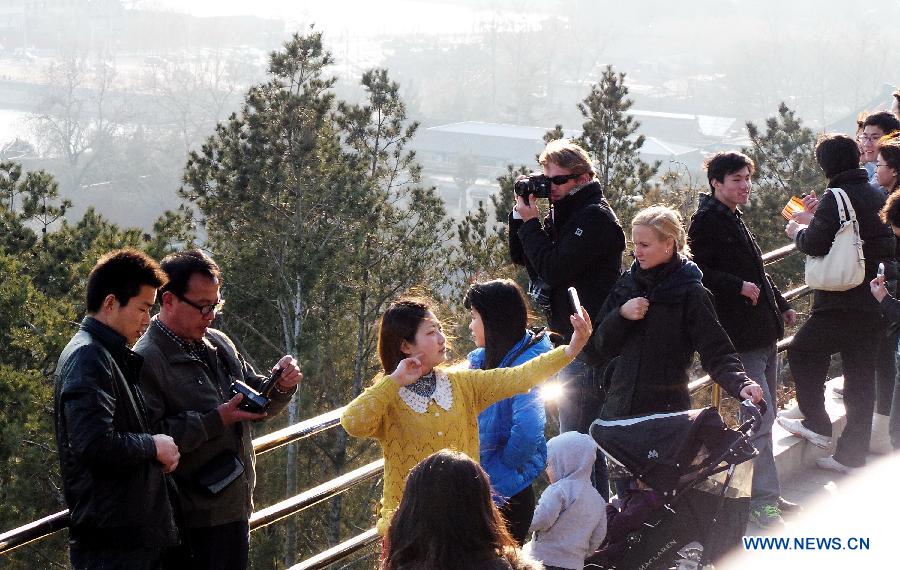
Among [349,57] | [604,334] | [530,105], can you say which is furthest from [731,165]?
[349,57]

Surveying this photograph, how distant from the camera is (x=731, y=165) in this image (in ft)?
14.8

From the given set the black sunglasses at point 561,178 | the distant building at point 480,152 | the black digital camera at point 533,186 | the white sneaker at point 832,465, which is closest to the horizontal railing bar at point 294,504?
the black digital camera at point 533,186

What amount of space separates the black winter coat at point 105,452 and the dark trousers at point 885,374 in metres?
3.99

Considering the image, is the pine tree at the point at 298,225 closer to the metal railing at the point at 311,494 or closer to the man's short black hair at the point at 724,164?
the man's short black hair at the point at 724,164

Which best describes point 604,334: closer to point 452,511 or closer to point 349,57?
point 452,511

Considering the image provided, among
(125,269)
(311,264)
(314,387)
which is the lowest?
(314,387)

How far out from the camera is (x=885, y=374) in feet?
18.3

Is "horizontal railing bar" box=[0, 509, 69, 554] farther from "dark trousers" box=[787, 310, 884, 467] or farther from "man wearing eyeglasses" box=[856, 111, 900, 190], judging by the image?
"man wearing eyeglasses" box=[856, 111, 900, 190]

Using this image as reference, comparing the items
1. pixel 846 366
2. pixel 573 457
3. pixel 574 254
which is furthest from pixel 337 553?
pixel 846 366

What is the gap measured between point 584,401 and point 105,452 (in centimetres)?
213

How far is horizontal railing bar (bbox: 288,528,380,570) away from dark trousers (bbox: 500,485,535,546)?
44 centimetres

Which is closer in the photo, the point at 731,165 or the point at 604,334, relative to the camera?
the point at 604,334

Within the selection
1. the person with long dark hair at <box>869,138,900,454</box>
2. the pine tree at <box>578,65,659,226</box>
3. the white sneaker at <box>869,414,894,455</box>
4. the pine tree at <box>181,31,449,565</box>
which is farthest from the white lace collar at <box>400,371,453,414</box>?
the pine tree at <box>578,65,659,226</box>

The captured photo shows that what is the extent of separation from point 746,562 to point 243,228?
2070 centimetres
